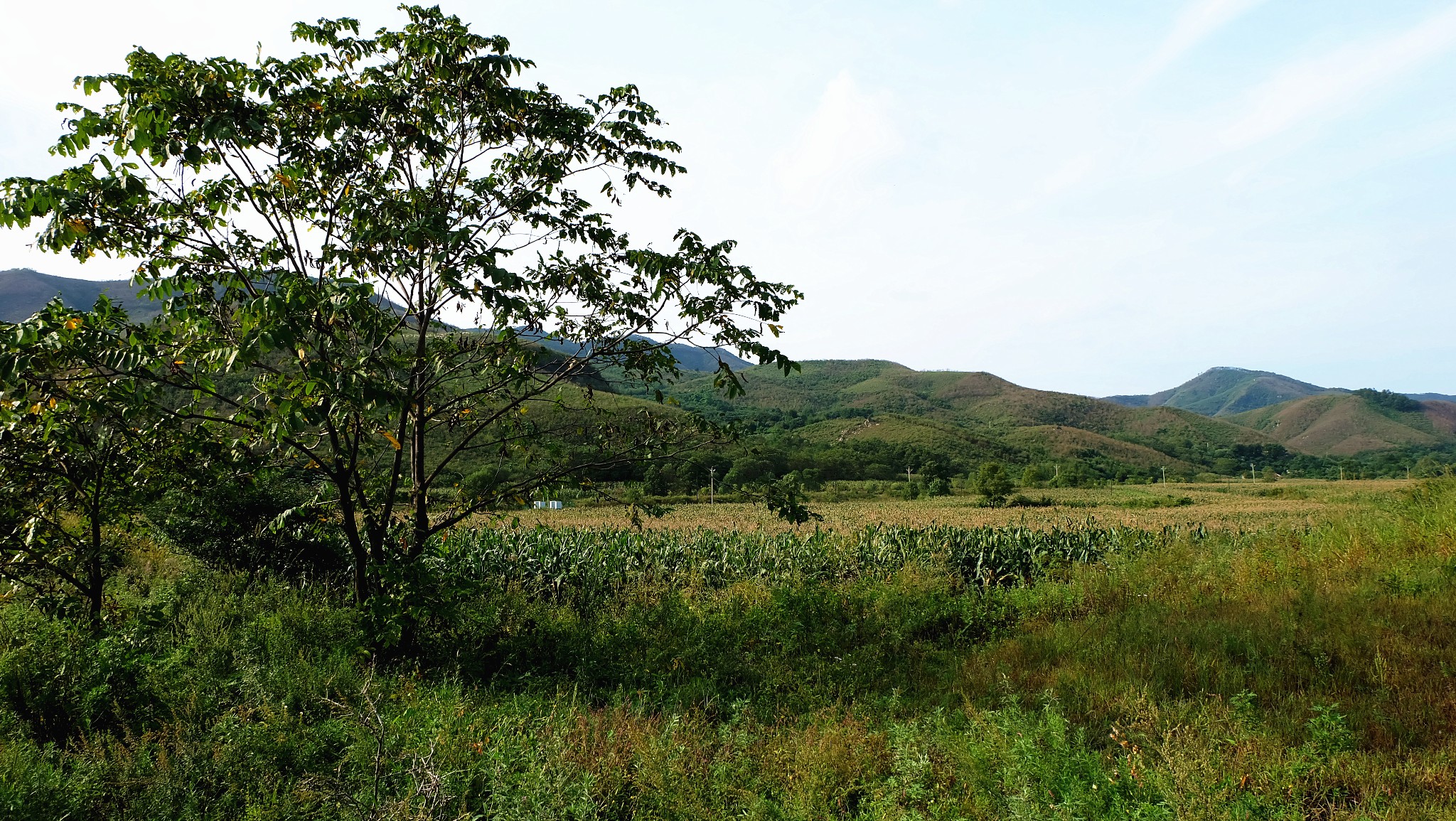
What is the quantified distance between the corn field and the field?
10.3 feet

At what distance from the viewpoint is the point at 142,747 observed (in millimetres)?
4336

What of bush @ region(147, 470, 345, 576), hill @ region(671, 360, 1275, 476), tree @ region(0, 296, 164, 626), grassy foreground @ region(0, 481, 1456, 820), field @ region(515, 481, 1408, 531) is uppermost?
hill @ region(671, 360, 1275, 476)

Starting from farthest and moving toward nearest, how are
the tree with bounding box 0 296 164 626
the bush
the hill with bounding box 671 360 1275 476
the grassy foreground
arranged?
the hill with bounding box 671 360 1275 476 → the bush → the tree with bounding box 0 296 164 626 → the grassy foreground

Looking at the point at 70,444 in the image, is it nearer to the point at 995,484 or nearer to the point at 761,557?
the point at 761,557

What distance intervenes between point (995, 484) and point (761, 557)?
3440cm

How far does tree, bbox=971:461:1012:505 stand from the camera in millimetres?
41562

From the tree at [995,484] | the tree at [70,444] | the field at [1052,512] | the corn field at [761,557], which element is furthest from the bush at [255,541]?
the tree at [995,484]

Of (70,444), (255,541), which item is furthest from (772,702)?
(255,541)

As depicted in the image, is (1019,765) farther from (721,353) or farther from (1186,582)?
(1186,582)

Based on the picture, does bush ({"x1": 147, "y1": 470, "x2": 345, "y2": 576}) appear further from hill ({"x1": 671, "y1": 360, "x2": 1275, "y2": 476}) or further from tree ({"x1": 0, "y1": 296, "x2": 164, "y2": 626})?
hill ({"x1": 671, "y1": 360, "x2": 1275, "y2": 476})

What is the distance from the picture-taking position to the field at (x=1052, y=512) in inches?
926

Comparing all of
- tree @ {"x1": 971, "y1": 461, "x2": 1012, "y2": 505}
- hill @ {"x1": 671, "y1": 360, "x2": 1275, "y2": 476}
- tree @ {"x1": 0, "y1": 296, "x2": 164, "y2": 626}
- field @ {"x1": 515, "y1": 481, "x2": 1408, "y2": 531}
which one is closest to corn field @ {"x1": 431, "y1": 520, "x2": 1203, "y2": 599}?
field @ {"x1": 515, "y1": 481, "x2": 1408, "y2": 531}

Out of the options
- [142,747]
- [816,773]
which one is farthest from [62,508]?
[816,773]

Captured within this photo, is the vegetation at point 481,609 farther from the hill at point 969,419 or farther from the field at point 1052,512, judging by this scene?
the hill at point 969,419
